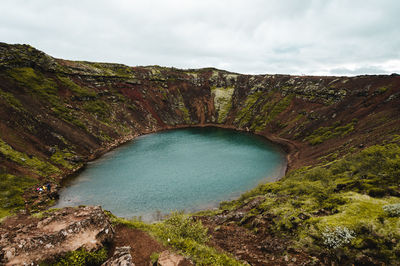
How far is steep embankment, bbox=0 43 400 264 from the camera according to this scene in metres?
41.1

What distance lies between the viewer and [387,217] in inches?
455

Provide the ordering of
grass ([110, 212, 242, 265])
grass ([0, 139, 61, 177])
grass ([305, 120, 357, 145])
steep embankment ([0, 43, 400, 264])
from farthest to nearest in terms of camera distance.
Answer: grass ([305, 120, 357, 145]) < steep embankment ([0, 43, 400, 264]) < grass ([0, 139, 61, 177]) < grass ([110, 212, 242, 265])

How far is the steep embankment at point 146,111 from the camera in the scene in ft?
135

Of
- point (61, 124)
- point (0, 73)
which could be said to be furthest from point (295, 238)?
point (0, 73)

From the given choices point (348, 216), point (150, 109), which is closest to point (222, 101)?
point (150, 109)

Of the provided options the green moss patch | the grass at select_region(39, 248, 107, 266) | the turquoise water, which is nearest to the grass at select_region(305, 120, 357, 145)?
the turquoise water

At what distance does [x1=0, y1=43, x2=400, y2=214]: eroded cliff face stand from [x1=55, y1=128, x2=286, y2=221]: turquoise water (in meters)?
6.41

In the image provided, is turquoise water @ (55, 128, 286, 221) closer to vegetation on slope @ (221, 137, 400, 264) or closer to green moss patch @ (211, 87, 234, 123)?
vegetation on slope @ (221, 137, 400, 264)

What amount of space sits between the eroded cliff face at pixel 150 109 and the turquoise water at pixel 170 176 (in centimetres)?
641

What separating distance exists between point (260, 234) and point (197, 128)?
279 feet

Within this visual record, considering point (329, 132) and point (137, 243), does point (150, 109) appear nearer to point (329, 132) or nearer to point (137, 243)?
point (329, 132)

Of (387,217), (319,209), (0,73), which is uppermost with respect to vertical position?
(0,73)

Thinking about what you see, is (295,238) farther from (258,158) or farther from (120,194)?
(258,158)

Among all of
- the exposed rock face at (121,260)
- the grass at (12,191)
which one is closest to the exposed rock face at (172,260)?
the exposed rock face at (121,260)
